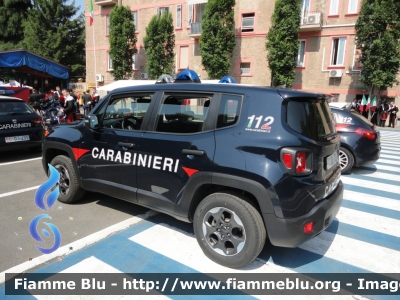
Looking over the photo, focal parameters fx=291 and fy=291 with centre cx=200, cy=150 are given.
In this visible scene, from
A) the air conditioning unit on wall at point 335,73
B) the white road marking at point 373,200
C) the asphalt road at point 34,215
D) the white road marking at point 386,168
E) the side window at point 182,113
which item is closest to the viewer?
the side window at point 182,113

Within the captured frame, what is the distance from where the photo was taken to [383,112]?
1839 cm

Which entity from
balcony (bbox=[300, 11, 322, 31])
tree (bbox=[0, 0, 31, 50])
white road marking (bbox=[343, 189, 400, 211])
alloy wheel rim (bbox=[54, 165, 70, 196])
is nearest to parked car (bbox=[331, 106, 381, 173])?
white road marking (bbox=[343, 189, 400, 211])

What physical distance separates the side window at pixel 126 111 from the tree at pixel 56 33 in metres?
38.0

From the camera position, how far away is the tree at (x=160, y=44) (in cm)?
2291

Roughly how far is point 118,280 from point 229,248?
1108mm

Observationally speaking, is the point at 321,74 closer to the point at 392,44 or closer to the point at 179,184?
the point at 392,44

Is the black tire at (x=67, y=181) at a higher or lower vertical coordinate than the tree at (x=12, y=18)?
lower

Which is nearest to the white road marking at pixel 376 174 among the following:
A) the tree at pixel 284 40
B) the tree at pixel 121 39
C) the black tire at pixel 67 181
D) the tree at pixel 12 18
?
the black tire at pixel 67 181

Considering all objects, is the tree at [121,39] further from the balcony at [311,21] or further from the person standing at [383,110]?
the person standing at [383,110]

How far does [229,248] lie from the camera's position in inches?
116

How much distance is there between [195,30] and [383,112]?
1472cm

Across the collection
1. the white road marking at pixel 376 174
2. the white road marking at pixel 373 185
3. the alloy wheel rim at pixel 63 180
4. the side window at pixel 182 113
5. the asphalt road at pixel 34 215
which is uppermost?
the side window at pixel 182 113

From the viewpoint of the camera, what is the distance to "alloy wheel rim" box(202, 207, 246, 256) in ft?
9.21

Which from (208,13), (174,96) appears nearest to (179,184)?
(174,96)
